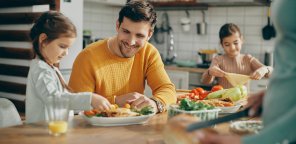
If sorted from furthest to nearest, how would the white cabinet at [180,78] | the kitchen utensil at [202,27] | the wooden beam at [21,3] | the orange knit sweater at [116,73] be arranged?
1. the kitchen utensil at [202,27]
2. the white cabinet at [180,78]
3. the wooden beam at [21,3]
4. the orange knit sweater at [116,73]

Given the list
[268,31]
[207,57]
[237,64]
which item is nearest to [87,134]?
[237,64]

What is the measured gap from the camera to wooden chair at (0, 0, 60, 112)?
11.4 feet

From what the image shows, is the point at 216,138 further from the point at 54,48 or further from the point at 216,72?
the point at 216,72

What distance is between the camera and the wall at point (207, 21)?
451cm

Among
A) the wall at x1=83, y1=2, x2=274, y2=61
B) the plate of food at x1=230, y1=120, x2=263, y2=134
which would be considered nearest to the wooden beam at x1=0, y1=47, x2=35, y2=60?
the wall at x1=83, y1=2, x2=274, y2=61

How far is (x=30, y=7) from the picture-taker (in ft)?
11.5

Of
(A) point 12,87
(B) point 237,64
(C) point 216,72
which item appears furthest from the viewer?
(A) point 12,87

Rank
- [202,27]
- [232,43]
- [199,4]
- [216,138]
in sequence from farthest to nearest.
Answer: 1. [202,27]
2. [199,4]
3. [232,43]
4. [216,138]

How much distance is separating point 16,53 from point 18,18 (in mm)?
329

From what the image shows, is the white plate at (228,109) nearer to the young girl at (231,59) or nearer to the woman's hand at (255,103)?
the woman's hand at (255,103)

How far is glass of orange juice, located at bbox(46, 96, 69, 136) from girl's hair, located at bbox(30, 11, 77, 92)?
0.35 m

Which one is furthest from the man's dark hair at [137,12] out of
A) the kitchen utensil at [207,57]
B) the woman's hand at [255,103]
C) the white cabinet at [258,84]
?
the kitchen utensil at [207,57]

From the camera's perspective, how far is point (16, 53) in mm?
3586

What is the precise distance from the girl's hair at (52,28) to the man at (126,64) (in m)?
0.42
